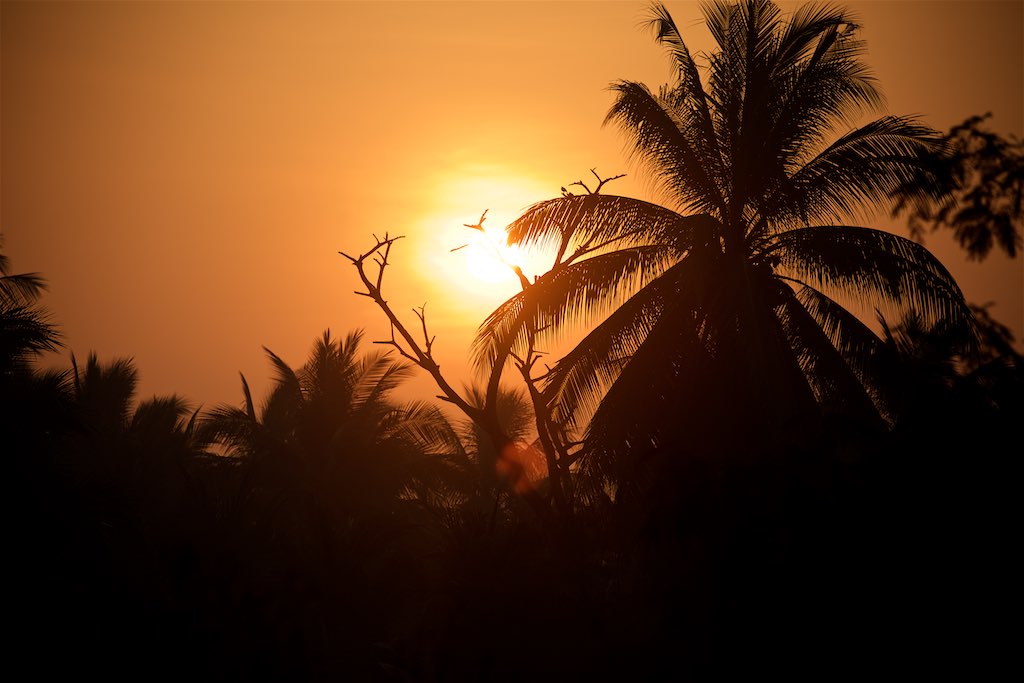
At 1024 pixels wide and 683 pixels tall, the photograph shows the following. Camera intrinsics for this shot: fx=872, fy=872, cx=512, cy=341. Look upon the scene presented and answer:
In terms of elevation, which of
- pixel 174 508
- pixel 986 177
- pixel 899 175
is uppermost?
pixel 174 508

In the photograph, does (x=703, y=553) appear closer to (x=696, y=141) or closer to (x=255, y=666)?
(x=696, y=141)

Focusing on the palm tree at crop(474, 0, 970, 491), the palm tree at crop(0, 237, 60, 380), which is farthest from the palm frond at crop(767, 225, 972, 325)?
the palm tree at crop(0, 237, 60, 380)

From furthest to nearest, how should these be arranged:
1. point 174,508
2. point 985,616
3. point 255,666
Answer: point 174,508 < point 255,666 < point 985,616

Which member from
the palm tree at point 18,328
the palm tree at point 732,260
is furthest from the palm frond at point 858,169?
the palm tree at point 18,328

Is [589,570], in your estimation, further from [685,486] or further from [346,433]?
[346,433]

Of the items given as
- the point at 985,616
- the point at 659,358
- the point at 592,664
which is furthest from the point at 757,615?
the point at 659,358

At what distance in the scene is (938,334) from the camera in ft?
35.3

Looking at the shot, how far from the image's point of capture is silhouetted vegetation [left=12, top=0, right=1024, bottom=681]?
25.6 feet

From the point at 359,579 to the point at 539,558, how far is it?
545cm

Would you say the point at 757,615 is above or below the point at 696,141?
below

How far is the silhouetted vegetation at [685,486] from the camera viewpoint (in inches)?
307

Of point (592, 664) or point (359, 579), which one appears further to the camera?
point (359, 579)

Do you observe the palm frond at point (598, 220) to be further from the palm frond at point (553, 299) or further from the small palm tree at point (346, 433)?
the small palm tree at point (346, 433)

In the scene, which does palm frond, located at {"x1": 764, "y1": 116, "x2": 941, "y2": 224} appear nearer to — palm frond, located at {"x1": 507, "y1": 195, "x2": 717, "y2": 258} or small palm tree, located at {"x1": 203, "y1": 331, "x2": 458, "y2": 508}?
palm frond, located at {"x1": 507, "y1": 195, "x2": 717, "y2": 258}
